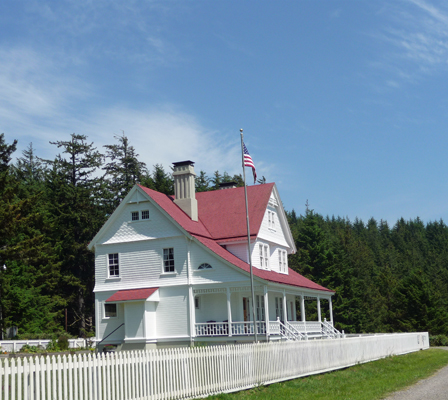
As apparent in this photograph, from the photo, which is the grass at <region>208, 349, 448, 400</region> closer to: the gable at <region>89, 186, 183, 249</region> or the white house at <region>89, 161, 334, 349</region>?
the white house at <region>89, 161, 334, 349</region>

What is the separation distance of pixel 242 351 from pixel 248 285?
13.4m

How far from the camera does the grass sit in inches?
600

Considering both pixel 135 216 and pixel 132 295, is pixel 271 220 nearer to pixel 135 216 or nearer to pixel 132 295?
pixel 135 216

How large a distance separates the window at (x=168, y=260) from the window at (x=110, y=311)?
4359mm

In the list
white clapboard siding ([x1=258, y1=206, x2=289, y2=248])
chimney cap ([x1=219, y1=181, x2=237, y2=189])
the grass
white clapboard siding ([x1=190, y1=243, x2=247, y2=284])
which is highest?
chimney cap ([x1=219, y1=181, x2=237, y2=189])

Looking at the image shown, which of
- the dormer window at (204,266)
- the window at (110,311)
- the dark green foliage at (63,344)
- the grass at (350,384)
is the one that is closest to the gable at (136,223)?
the dormer window at (204,266)

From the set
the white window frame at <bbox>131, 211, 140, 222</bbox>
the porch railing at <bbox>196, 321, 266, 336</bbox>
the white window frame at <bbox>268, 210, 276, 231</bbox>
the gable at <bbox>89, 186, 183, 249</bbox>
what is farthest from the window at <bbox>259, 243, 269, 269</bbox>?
the white window frame at <bbox>131, 211, 140, 222</bbox>

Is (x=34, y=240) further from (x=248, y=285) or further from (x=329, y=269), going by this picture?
(x=329, y=269)

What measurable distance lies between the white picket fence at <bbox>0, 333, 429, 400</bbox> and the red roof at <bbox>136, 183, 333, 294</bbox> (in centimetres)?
1087

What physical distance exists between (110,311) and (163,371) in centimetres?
2066

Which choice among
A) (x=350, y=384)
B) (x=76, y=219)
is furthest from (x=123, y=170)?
(x=350, y=384)

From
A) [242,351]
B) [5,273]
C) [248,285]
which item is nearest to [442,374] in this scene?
[242,351]

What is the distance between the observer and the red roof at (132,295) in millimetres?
30812

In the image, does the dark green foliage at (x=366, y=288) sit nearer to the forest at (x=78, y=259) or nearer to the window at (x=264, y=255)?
the forest at (x=78, y=259)
